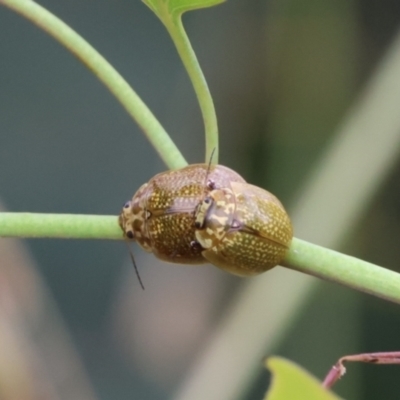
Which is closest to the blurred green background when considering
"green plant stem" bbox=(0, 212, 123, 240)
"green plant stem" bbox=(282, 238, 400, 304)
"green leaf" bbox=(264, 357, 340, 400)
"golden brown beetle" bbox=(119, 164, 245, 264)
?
"golden brown beetle" bbox=(119, 164, 245, 264)

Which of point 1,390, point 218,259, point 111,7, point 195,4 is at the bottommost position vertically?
point 1,390

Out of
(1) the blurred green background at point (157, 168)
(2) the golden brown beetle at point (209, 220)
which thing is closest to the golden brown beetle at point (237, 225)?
(2) the golden brown beetle at point (209, 220)

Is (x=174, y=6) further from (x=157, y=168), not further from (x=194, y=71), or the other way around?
(x=157, y=168)

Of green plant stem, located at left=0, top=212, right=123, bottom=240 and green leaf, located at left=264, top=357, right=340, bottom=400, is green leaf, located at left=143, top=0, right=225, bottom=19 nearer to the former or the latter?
green plant stem, located at left=0, top=212, right=123, bottom=240

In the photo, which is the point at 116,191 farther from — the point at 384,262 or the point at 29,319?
the point at 384,262

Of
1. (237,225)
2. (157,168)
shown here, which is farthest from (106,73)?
(157,168)

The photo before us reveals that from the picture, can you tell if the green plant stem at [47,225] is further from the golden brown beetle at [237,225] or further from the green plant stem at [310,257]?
the golden brown beetle at [237,225]

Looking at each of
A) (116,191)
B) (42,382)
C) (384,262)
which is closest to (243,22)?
(116,191)
